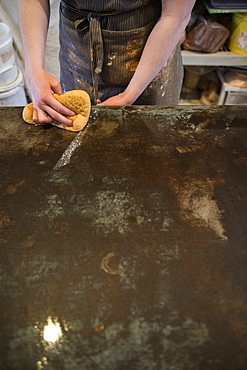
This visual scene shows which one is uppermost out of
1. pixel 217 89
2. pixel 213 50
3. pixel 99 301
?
pixel 99 301

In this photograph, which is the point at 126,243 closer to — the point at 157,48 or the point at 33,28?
→ the point at 157,48

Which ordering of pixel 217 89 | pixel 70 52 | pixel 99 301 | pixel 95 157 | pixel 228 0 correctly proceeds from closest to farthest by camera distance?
pixel 99 301 < pixel 95 157 < pixel 70 52 < pixel 228 0 < pixel 217 89

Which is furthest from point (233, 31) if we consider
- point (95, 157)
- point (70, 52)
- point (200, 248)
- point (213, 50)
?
point (200, 248)

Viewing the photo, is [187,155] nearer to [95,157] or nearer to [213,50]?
[95,157]

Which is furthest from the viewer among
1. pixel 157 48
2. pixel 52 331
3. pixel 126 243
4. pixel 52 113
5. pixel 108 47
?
pixel 108 47

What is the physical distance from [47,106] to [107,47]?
0.39 metres

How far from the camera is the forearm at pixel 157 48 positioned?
1.04 metres

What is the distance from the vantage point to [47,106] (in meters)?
0.95

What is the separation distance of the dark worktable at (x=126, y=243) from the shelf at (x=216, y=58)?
50.2 inches

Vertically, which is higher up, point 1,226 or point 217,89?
point 1,226

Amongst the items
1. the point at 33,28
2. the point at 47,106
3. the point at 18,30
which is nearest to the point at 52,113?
the point at 47,106

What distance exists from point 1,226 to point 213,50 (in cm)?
186

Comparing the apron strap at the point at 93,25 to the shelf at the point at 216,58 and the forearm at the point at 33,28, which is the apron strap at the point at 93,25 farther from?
the shelf at the point at 216,58

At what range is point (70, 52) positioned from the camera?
1281 mm
